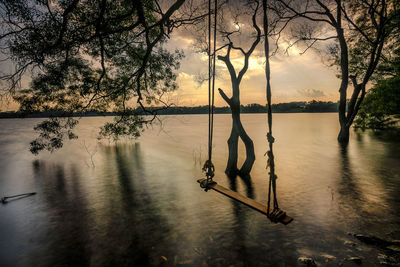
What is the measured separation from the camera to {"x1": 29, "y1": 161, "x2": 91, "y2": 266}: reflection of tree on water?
5086 millimetres

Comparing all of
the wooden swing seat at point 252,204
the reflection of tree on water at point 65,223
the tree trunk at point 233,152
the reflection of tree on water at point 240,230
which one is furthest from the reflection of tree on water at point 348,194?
the reflection of tree on water at point 65,223

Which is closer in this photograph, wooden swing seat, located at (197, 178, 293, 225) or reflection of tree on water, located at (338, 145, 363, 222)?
wooden swing seat, located at (197, 178, 293, 225)

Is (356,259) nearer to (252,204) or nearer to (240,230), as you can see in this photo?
(252,204)

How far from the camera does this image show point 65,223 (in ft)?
22.8

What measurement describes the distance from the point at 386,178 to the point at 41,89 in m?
16.4

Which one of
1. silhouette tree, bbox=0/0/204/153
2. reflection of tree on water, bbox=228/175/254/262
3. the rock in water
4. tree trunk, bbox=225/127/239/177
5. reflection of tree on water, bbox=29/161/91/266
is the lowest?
reflection of tree on water, bbox=29/161/91/266

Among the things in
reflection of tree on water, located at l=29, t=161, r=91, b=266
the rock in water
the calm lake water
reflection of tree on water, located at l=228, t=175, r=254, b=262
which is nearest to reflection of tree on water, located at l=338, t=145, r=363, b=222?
the calm lake water

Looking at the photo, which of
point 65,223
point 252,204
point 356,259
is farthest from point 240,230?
point 65,223

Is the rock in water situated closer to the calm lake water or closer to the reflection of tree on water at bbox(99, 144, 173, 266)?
the calm lake water

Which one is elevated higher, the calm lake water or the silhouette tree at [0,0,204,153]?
the silhouette tree at [0,0,204,153]

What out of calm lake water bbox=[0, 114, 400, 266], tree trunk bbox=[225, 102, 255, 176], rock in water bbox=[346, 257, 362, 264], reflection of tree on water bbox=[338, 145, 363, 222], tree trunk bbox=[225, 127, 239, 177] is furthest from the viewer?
tree trunk bbox=[225, 127, 239, 177]

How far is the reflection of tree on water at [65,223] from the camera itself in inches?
200

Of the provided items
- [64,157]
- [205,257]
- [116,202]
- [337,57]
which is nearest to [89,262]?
[205,257]

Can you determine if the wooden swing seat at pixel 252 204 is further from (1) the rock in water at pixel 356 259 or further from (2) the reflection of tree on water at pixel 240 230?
(1) the rock in water at pixel 356 259
